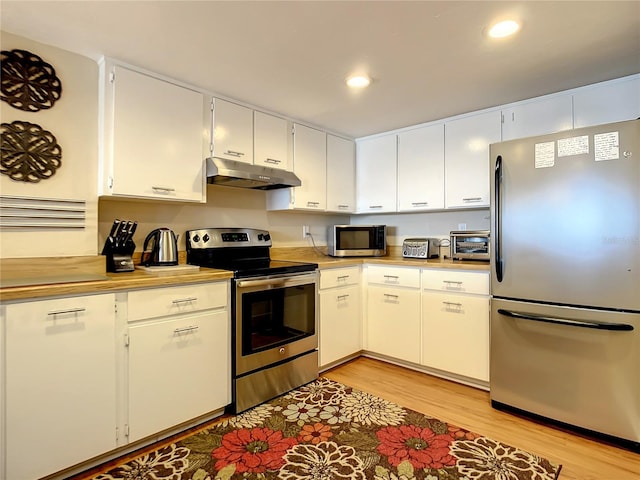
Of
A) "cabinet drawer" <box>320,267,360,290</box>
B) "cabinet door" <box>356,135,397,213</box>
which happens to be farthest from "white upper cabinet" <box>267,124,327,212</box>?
"cabinet drawer" <box>320,267,360,290</box>

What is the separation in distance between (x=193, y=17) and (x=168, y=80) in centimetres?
72

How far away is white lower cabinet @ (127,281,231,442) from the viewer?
185 cm

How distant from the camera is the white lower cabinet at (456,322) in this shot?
8.48 ft

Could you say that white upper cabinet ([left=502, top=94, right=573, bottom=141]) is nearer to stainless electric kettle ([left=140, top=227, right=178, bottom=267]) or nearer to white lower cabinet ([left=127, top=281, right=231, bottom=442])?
white lower cabinet ([left=127, top=281, right=231, bottom=442])

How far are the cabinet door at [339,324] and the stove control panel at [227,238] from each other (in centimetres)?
68

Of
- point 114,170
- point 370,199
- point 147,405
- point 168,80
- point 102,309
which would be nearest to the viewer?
point 102,309

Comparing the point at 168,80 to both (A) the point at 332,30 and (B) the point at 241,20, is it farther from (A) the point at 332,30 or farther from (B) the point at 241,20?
(A) the point at 332,30

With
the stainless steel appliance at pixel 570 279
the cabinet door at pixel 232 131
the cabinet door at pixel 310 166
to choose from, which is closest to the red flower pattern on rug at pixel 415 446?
the stainless steel appliance at pixel 570 279

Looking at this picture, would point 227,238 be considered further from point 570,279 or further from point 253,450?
point 570,279

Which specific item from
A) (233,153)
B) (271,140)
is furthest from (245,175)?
(271,140)

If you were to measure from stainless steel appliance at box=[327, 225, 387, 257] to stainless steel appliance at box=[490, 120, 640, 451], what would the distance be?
1.22 m

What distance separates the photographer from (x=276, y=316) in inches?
99.3

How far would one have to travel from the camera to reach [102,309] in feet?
5.66

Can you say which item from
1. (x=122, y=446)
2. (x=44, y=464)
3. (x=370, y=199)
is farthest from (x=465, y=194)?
(x=44, y=464)
